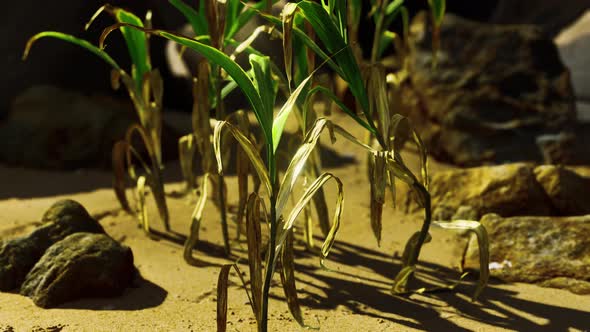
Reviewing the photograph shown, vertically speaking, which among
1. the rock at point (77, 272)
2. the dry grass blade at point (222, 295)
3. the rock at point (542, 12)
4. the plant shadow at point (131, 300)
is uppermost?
the rock at point (542, 12)

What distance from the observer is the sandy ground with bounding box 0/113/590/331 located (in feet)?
7.89

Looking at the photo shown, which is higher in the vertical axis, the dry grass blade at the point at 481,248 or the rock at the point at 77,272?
the dry grass blade at the point at 481,248

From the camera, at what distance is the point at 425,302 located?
8.47ft

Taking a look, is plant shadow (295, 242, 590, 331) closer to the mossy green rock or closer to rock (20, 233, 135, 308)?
the mossy green rock

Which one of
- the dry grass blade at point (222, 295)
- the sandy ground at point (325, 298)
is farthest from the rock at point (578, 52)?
the dry grass blade at point (222, 295)

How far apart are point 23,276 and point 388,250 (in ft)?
4.48

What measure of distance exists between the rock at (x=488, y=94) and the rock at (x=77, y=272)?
238 cm

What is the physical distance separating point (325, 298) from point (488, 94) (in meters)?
2.32

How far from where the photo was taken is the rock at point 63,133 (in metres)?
4.40

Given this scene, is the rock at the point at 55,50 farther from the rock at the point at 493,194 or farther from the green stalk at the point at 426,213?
the green stalk at the point at 426,213

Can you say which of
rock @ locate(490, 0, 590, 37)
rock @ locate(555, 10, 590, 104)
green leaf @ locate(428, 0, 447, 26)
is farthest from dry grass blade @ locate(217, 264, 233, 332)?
rock @ locate(490, 0, 590, 37)

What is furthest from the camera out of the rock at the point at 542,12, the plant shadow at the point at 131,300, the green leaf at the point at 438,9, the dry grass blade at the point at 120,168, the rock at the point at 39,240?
the rock at the point at 542,12

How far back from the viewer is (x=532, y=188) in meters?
3.34

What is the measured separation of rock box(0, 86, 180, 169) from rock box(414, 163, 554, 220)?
1.77m
